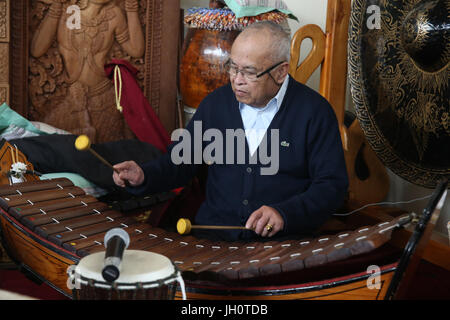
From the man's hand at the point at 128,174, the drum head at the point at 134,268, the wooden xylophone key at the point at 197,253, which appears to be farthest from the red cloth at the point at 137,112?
the drum head at the point at 134,268

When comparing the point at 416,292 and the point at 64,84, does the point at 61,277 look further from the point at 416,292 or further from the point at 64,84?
the point at 64,84

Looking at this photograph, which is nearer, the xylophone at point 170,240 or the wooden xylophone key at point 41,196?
the xylophone at point 170,240

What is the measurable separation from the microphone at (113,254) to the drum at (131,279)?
43mm

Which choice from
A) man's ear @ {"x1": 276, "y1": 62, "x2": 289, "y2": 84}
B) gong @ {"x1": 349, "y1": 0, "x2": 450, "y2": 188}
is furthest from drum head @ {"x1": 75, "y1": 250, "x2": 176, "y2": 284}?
gong @ {"x1": 349, "y1": 0, "x2": 450, "y2": 188}

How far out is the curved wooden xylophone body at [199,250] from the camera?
4.60 feet

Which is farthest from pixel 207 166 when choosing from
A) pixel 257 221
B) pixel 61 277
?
pixel 61 277

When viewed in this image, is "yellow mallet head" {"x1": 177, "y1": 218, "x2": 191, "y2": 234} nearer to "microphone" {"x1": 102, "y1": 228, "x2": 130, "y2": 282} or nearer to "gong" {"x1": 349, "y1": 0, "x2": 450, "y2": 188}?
"microphone" {"x1": 102, "y1": 228, "x2": 130, "y2": 282}

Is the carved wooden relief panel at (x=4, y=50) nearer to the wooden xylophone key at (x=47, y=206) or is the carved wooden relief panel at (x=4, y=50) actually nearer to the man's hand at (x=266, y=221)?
the wooden xylophone key at (x=47, y=206)

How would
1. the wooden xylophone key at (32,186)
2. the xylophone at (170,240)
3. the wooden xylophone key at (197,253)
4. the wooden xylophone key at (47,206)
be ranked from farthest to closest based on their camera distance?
the wooden xylophone key at (32,186)
the wooden xylophone key at (47,206)
the wooden xylophone key at (197,253)
the xylophone at (170,240)

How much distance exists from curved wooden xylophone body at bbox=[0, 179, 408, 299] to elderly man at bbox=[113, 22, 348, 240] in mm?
195

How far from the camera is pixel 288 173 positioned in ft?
6.64

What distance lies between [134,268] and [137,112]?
200cm

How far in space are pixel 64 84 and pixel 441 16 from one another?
6.33 ft

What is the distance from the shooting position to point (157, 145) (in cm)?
309
